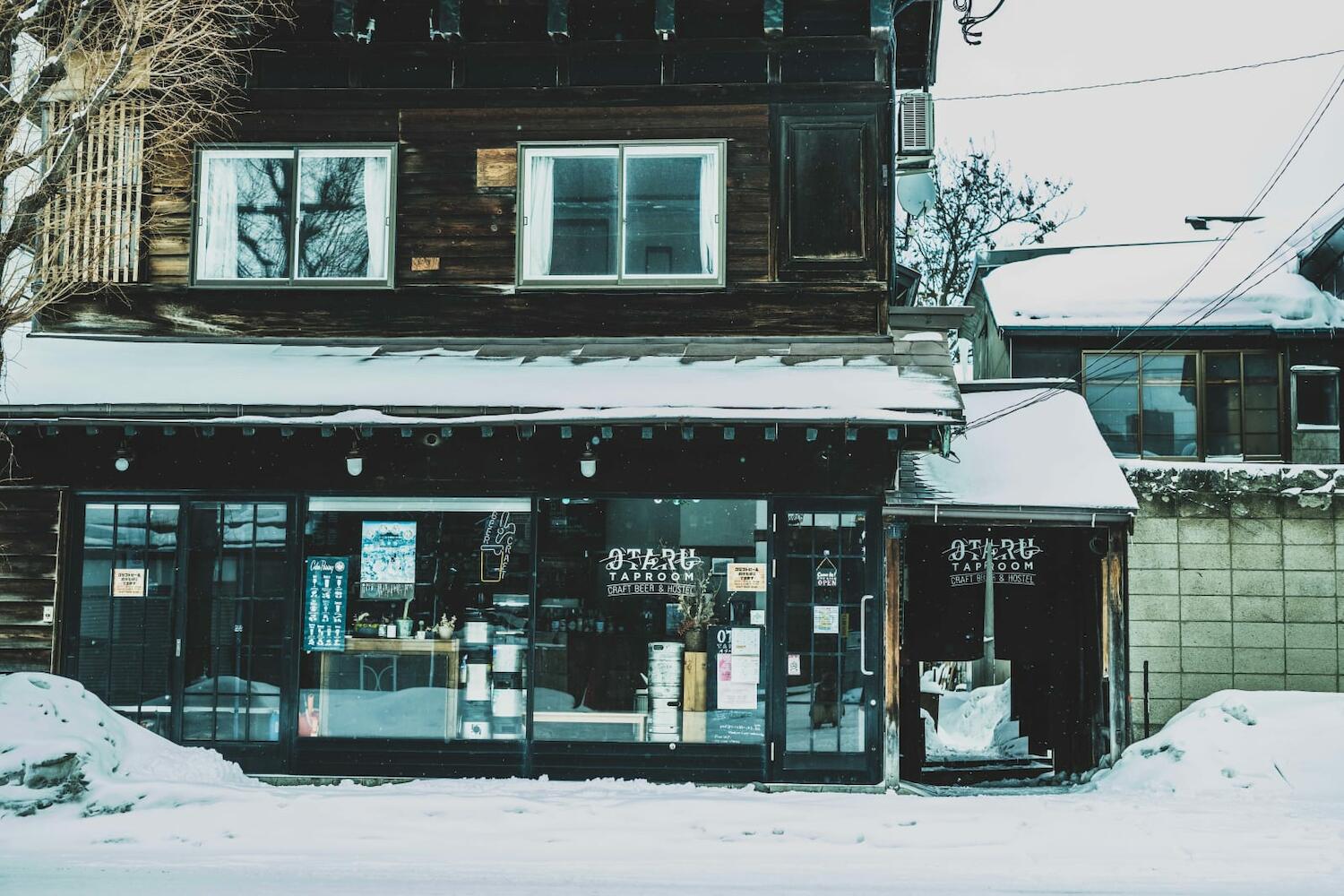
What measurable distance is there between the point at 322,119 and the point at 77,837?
7.24 m

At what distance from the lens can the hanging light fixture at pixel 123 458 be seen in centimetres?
1212

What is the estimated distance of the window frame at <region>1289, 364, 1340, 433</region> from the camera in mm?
17000

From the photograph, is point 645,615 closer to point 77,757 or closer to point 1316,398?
point 77,757

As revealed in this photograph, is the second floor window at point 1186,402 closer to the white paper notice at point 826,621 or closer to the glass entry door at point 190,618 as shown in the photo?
the white paper notice at point 826,621

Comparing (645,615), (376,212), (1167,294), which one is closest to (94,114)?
(376,212)

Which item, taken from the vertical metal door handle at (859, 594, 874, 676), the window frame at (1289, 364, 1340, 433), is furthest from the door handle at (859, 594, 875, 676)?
the window frame at (1289, 364, 1340, 433)

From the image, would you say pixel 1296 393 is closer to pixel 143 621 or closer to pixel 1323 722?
pixel 1323 722

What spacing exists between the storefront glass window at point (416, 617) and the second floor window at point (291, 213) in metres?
2.48

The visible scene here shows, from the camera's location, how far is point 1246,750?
1177 centimetres

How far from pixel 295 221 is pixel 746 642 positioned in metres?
6.28

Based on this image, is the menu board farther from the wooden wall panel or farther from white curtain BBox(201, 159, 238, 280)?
white curtain BBox(201, 159, 238, 280)

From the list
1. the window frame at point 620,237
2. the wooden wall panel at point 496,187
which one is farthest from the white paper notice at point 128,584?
the window frame at point 620,237

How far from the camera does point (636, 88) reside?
496 inches

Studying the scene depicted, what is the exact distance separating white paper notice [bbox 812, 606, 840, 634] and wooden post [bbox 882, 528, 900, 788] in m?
0.45
